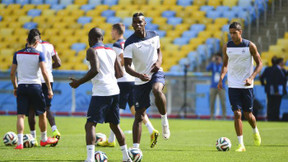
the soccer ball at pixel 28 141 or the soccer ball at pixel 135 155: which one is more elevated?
the soccer ball at pixel 135 155

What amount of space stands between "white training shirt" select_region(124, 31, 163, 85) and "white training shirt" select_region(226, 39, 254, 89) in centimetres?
201

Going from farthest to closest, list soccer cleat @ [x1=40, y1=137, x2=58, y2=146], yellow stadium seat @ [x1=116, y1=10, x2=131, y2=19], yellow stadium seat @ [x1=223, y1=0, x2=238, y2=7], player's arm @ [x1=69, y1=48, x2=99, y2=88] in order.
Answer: yellow stadium seat @ [x1=116, y1=10, x2=131, y2=19], yellow stadium seat @ [x1=223, y1=0, x2=238, y2=7], soccer cleat @ [x1=40, y1=137, x2=58, y2=146], player's arm @ [x1=69, y1=48, x2=99, y2=88]

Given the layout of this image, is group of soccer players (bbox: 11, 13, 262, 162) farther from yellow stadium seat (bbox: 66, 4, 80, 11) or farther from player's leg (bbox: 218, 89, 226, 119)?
yellow stadium seat (bbox: 66, 4, 80, 11)

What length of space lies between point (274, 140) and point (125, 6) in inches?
785

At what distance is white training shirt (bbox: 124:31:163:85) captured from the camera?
9727 millimetres

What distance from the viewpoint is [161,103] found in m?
10.1

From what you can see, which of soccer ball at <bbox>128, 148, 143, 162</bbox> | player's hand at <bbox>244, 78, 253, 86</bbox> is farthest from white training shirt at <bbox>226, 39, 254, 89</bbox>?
soccer ball at <bbox>128, 148, 143, 162</bbox>

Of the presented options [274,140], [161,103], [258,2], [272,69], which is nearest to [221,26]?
[258,2]

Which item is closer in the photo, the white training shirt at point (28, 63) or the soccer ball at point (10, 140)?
the white training shirt at point (28, 63)

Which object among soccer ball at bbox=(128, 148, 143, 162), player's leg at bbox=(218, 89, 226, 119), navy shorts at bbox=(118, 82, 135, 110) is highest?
navy shorts at bbox=(118, 82, 135, 110)

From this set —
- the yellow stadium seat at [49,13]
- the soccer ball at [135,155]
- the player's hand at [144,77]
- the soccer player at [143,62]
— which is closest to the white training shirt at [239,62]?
the soccer player at [143,62]

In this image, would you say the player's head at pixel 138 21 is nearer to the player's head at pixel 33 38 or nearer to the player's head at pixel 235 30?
the player's head at pixel 235 30

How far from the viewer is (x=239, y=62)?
11.4 meters

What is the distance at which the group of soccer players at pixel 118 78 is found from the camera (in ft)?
27.1
